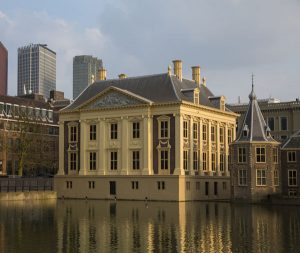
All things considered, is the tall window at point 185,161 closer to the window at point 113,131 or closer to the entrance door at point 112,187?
the window at point 113,131

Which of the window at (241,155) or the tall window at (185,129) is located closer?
the window at (241,155)

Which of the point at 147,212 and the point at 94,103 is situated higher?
the point at 94,103

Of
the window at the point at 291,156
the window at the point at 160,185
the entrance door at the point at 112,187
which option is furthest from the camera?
the entrance door at the point at 112,187

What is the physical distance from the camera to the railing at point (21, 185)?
264 feet

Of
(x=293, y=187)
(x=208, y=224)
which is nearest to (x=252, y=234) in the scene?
(x=208, y=224)

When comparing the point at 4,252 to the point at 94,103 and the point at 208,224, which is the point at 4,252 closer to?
the point at 208,224

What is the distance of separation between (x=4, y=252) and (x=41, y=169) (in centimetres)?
8563

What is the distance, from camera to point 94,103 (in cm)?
8988

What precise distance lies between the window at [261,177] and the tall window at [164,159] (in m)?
13.6

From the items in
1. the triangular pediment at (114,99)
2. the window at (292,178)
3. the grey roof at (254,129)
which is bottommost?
the window at (292,178)

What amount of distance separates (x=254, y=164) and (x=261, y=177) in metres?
1.78

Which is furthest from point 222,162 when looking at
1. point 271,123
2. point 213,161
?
point 271,123

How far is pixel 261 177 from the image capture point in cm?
7494

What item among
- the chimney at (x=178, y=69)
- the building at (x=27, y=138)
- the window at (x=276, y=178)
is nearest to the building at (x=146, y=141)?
the chimney at (x=178, y=69)
